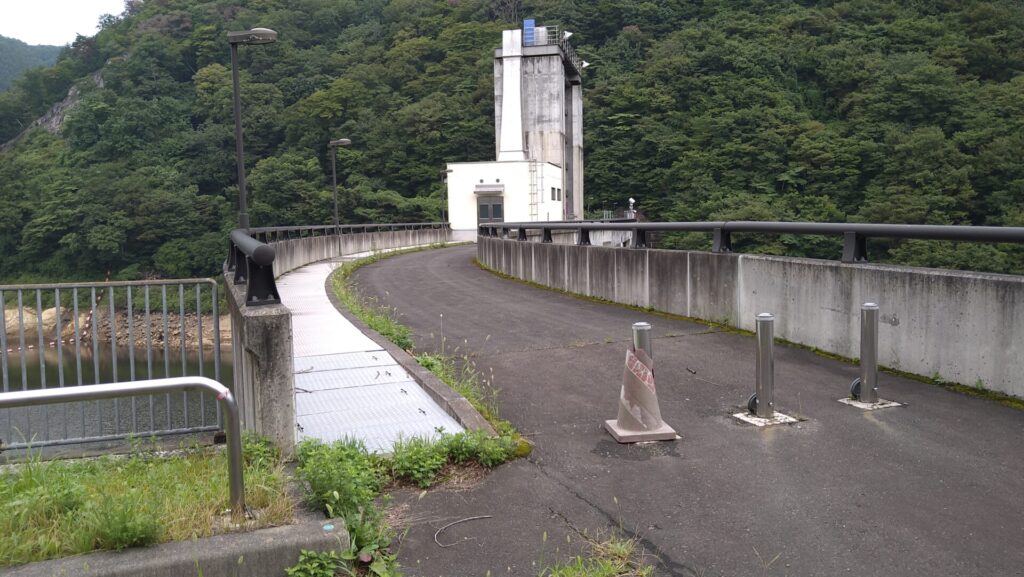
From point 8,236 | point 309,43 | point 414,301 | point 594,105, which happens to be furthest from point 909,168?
point 309,43

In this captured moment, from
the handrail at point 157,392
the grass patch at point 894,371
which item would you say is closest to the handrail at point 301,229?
the grass patch at point 894,371

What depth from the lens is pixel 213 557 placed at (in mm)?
3656

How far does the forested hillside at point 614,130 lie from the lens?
65688 millimetres

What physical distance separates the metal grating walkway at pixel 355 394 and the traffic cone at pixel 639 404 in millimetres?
1262

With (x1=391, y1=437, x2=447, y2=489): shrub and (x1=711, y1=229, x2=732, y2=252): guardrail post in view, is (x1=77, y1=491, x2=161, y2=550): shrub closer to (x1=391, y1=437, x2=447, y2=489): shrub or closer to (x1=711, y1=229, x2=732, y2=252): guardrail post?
(x1=391, y1=437, x2=447, y2=489): shrub

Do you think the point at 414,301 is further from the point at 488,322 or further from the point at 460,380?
the point at 460,380

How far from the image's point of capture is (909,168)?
62.7 meters

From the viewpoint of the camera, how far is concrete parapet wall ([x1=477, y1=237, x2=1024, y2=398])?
6.74 metres

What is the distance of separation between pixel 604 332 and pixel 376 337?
3.04 metres

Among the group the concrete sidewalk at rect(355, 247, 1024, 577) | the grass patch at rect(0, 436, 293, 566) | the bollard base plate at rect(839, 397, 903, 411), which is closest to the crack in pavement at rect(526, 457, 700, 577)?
the concrete sidewalk at rect(355, 247, 1024, 577)

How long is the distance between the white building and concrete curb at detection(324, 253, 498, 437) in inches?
2017

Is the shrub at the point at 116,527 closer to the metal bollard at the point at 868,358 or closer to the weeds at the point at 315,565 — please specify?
the weeds at the point at 315,565

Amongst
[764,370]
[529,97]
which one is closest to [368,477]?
[764,370]

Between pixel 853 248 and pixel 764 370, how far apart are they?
2792 mm
